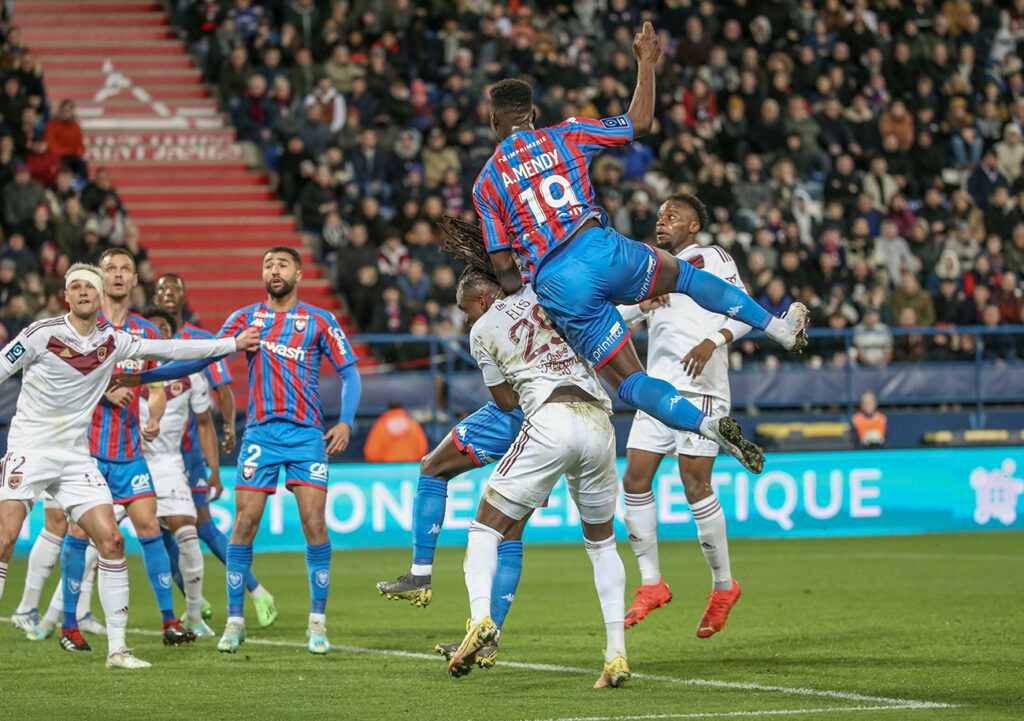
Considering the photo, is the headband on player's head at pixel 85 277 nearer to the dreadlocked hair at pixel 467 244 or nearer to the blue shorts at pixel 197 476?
the dreadlocked hair at pixel 467 244

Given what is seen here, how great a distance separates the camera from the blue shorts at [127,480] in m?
9.31

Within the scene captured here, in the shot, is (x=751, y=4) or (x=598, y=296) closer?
(x=598, y=296)

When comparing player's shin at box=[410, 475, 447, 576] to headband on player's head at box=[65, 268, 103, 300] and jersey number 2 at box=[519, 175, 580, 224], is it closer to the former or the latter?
jersey number 2 at box=[519, 175, 580, 224]

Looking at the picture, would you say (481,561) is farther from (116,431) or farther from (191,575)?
(191,575)

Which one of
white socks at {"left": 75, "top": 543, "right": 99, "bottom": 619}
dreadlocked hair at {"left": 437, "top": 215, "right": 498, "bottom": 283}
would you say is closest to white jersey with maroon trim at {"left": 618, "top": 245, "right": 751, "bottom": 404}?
dreadlocked hair at {"left": 437, "top": 215, "right": 498, "bottom": 283}

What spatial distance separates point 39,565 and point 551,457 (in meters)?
4.52

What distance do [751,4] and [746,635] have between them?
58.2 ft

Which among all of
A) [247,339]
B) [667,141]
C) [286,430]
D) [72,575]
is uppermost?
[667,141]

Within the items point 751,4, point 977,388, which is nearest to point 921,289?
point 977,388

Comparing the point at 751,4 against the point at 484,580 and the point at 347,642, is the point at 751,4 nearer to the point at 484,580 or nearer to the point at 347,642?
the point at 347,642

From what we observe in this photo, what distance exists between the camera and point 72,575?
377 inches

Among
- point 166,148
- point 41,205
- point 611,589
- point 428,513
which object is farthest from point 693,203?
point 166,148

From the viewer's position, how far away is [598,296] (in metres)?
7.32

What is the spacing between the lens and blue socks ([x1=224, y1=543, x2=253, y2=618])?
9.10m
